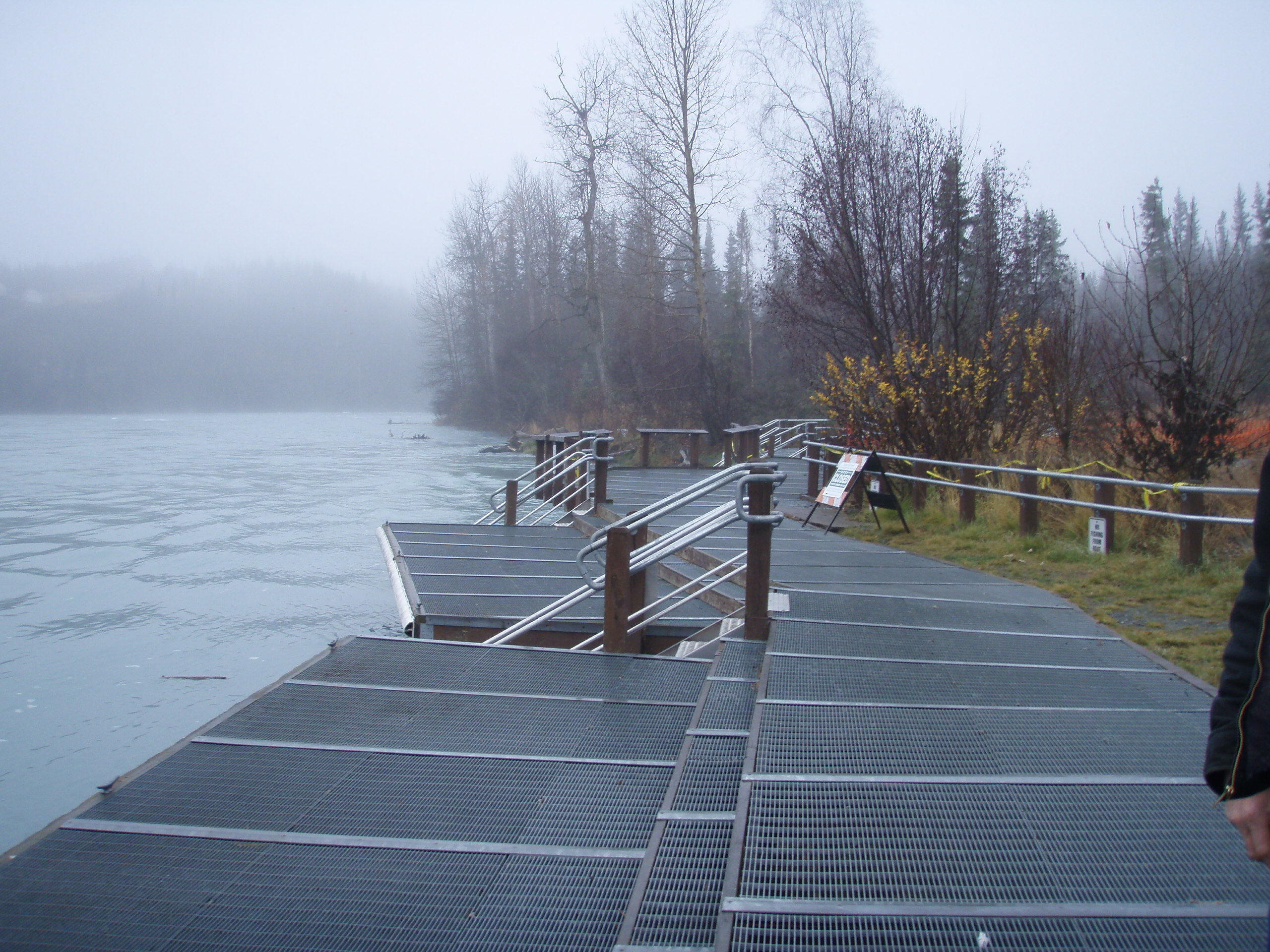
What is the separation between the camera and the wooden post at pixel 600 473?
1218 centimetres

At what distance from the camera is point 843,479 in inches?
367

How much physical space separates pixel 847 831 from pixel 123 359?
390ft

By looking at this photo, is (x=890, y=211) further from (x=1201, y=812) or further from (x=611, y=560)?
(x=1201, y=812)

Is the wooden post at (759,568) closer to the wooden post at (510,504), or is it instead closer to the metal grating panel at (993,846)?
the metal grating panel at (993,846)

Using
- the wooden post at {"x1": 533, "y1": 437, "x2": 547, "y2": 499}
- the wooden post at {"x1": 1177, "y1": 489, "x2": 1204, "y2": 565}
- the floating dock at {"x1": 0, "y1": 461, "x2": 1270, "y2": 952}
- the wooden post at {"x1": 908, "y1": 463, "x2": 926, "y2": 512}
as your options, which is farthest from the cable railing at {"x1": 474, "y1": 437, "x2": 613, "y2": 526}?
the floating dock at {"x1": 0, "y1": 461, "x2": 1270, "y2": 952}

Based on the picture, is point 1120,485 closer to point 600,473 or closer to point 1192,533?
point 1192,533

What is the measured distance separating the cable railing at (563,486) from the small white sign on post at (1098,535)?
6.20m

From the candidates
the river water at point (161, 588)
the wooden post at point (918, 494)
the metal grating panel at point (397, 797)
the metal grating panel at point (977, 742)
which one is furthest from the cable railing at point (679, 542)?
the wooden post at point (918, 494)

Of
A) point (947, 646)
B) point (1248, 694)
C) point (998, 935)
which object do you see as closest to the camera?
point (1248, 694)

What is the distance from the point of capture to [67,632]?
11344 mm

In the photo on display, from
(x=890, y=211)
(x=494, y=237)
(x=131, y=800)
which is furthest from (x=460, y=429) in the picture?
(x=131, y=800)

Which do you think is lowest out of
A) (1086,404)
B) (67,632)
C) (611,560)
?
(67,632)

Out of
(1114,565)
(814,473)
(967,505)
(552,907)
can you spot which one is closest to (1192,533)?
(1114,565)

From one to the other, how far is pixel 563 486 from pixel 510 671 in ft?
33.8
